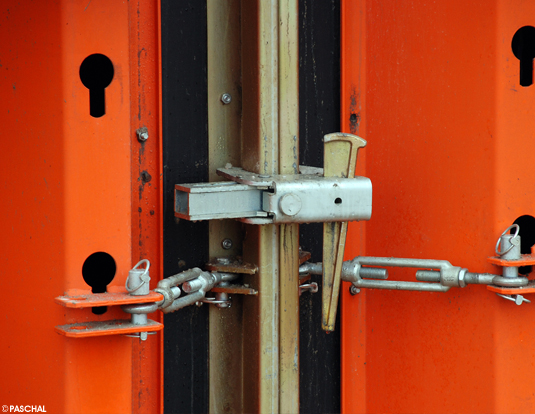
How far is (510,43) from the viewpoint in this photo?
5.05 ft

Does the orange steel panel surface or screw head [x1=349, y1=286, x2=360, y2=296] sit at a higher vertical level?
the orange steel panel surface

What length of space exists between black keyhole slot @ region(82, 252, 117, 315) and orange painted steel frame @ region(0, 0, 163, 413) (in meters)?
0.02

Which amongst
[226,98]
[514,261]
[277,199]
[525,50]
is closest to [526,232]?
[514,261]

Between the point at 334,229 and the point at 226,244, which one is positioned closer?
the point at 334,229

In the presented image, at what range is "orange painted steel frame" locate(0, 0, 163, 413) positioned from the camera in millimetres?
1319

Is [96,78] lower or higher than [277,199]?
higher

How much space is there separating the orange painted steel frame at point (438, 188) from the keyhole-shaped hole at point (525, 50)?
32 mm

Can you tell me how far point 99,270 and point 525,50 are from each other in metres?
1.04

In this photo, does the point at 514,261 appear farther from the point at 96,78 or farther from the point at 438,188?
the point at 96,78

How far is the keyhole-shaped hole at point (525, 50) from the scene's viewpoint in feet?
5.16

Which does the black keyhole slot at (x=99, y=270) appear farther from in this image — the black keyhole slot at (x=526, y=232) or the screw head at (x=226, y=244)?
the black keyhole slot at (x=526, y=232)

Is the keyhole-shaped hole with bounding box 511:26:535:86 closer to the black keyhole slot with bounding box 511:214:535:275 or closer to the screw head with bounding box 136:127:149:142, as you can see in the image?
the black keyhole slot with bounding box 511:214:535:275

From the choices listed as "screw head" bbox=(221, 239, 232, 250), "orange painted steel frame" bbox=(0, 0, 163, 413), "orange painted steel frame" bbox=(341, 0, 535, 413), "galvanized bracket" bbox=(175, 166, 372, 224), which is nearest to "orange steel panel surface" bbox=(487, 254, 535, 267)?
"orange painted steel frame" bbox=(341, 0, 535, 413)

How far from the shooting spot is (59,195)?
Answer: 1324 millimetres
